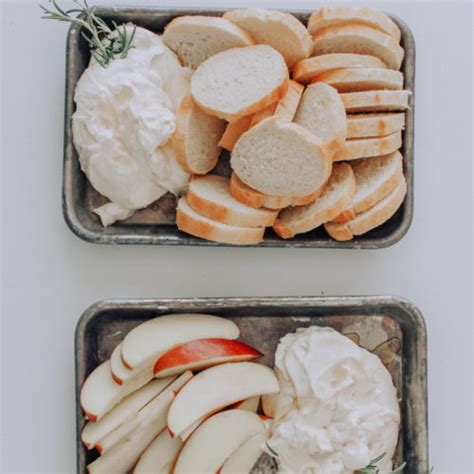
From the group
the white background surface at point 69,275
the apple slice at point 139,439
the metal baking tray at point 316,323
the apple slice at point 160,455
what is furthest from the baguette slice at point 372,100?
the apple slice at point 160,455

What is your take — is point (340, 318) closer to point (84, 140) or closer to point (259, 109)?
point (259, 109)

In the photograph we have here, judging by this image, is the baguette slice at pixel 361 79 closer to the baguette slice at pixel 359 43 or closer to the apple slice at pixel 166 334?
the baguette slice at pixel 359 43

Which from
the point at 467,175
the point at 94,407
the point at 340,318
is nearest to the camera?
the point at 94,407

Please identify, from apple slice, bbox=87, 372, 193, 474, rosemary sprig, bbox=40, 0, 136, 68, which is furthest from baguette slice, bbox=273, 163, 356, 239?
rosemary sprig, bbox=40, 0, 136, 68

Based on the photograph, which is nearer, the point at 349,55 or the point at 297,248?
the point at 349,55

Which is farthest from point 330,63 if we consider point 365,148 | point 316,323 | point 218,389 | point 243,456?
point 243,456

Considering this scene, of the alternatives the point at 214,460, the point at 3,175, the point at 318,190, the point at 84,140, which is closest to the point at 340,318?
the point at 318,190
